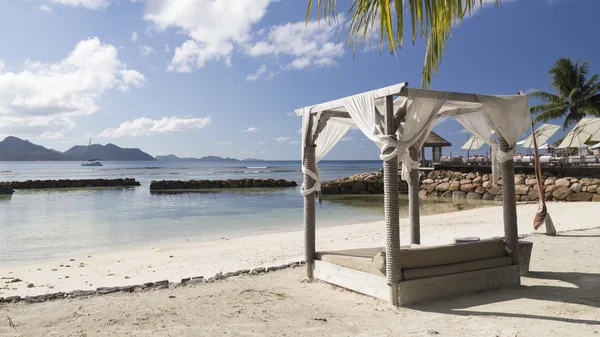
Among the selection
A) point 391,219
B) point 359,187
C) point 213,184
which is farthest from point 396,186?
point 213,184

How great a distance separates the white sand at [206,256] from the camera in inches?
267

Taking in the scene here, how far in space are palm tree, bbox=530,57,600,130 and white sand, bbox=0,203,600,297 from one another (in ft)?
70.6

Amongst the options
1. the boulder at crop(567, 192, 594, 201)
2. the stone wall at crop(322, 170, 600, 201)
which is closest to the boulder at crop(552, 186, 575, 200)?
the stone wall at crop(322, 170, 600, 201)

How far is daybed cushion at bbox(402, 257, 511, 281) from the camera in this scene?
181 inches

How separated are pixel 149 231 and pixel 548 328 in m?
12.1

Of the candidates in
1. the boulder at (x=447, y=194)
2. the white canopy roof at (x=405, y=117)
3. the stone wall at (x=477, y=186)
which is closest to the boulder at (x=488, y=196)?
the stone wall at (x=477, y=186)

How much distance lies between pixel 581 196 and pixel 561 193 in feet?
2.32

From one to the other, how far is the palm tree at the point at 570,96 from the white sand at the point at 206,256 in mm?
21508

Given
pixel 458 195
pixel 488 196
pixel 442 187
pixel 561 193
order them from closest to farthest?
1. pixel 561 193
2. pixel 488 196
3. pixel 458 195
4. pixel 442 187

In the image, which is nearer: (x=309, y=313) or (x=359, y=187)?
(x=309, y=313)

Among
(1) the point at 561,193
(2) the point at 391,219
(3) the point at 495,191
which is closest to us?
(2) the point at 391,219

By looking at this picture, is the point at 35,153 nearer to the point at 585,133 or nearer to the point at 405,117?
the point at 585,133

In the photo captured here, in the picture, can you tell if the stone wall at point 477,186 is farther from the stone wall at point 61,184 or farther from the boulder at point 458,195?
the stone wall at point 61,184

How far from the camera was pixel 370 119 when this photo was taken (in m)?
4.83
